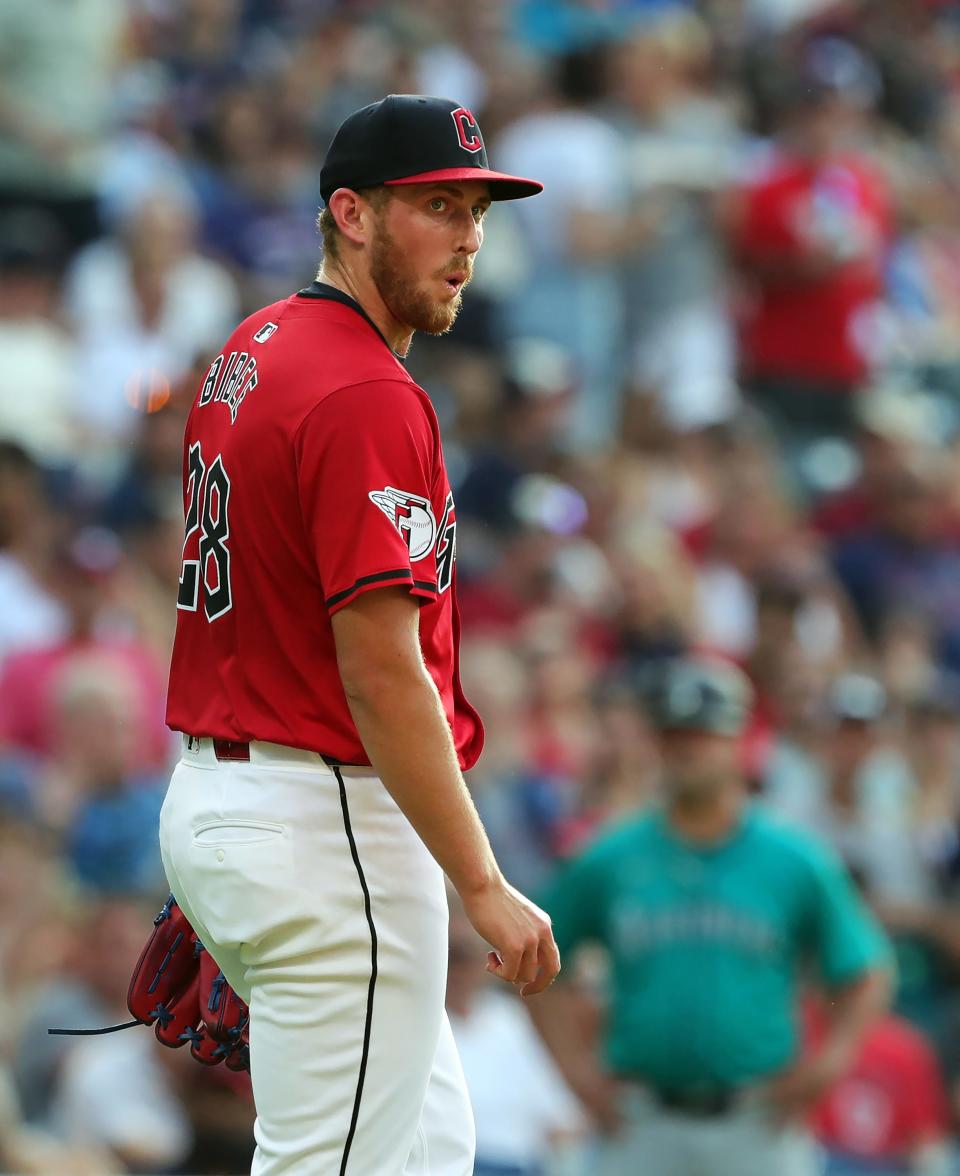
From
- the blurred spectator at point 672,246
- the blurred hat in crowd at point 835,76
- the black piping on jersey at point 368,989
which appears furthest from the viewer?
the blurred hat in crowd at point 835,76

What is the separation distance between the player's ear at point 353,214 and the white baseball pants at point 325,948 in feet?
2.73

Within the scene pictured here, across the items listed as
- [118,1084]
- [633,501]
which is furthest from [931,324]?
[118,1084]

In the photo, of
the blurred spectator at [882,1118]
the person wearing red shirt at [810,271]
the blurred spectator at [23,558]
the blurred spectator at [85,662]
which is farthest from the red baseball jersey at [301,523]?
the person wearing red shirt at [810,271]

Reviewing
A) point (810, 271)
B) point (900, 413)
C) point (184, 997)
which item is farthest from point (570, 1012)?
point (810, 271)

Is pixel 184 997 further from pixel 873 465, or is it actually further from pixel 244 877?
pixel 873 465

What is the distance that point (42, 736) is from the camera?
7.41 meters

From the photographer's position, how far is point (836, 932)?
20.4 ft

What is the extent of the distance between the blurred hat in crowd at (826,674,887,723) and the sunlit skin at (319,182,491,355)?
5.23 meters

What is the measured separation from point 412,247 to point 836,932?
3.51m

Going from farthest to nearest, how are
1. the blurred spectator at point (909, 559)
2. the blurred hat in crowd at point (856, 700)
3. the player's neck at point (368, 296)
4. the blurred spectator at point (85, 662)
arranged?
the blurred spectator at point (909, 559), the blurred hat in crowd at point (856, 700), the blurred spectator at point (85, 662), the player's neck at point (368, 296)

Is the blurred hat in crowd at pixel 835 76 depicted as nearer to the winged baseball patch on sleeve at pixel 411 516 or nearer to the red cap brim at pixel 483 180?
the red cap brim at pixel 483 180

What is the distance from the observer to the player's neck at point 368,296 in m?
3.37

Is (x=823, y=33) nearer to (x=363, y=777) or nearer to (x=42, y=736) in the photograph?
(x=42, y=736)

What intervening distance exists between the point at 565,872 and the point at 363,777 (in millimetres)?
3225
